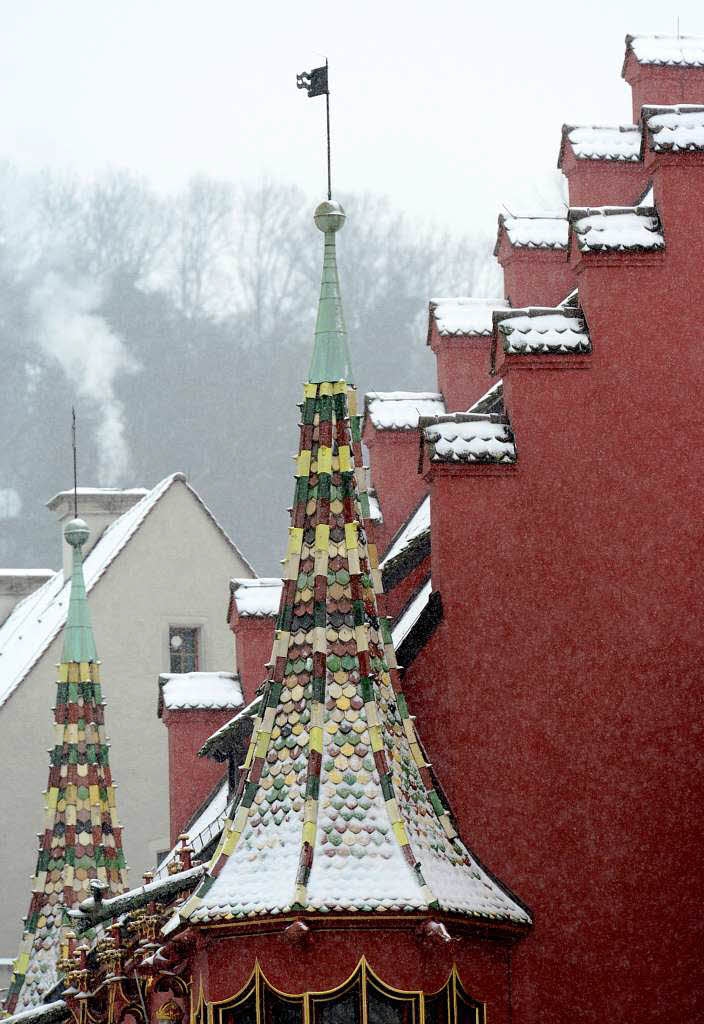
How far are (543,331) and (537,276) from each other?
5.88 meters

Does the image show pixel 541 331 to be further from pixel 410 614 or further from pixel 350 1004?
pixel 350 1004

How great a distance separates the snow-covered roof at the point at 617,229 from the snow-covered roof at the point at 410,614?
3.09m

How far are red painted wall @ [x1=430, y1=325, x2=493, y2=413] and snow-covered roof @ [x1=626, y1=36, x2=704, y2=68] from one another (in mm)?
3227

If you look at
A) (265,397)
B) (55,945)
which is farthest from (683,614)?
(265,397)

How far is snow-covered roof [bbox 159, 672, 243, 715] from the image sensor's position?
105 feet

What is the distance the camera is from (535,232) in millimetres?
28438

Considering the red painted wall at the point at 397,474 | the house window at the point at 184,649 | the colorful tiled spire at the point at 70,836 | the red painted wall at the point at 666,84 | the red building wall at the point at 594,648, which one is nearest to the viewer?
the red building wall at the point at 594,648

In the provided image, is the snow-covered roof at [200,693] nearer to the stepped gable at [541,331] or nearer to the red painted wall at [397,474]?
the red painted wall at [397,474]

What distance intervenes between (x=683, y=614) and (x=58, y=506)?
2990 centimetres

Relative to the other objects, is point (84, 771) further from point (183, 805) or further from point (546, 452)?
point (546, 452)

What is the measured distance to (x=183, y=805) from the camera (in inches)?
1270

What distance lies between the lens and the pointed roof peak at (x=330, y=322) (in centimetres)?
2239

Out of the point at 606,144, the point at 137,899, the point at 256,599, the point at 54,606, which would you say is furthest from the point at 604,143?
the point at 54,606

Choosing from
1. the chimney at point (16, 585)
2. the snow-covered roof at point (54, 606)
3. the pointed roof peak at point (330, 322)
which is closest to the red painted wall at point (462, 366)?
the pointed roof peak at point (330, 322)
